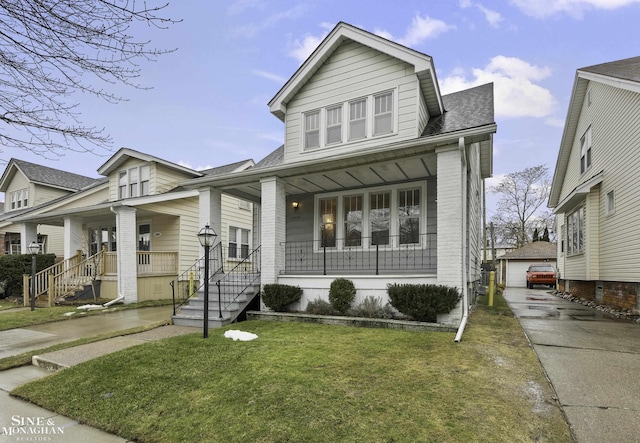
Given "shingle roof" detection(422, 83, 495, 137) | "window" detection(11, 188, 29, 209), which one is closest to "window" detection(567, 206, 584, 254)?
"shingle roof" detection(422, 83, 495, 137)

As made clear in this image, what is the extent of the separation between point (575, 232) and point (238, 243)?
14504 mm

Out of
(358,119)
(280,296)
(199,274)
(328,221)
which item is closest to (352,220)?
(328,221)

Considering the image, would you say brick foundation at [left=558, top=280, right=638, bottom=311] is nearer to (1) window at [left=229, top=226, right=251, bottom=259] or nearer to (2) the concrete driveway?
(2) the concrete driveway

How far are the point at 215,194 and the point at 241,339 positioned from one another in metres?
5.23

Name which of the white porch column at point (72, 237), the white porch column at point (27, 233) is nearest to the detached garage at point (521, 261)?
the white porch column at point (72, 237)

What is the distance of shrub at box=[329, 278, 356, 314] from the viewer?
25.5 ft

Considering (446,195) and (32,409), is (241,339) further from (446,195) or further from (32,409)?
(446,195)

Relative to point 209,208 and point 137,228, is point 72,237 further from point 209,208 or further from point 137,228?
point 209,208

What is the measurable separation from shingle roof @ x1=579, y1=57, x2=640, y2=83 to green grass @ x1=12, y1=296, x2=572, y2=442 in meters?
8.85

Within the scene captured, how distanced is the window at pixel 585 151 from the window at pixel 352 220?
9.62 metres

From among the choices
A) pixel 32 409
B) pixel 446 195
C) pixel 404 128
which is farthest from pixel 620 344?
pixel 32 409

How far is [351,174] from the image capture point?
8984 millimetres

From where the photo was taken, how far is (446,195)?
22.9ft

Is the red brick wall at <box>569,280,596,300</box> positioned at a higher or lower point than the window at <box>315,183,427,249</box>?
lower
